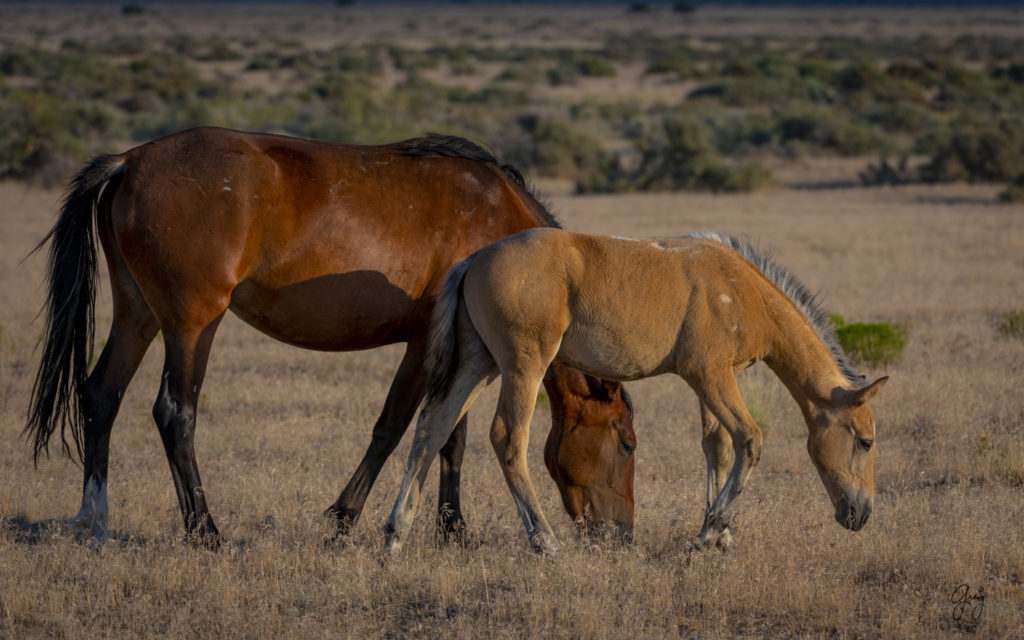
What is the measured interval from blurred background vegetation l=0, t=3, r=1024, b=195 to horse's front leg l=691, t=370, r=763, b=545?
816 cm

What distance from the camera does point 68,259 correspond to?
6.14 meters

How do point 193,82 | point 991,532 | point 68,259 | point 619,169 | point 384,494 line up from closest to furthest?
point 991,532 < point 68,259 < point 384,494 < point 619,169 < point 193,82

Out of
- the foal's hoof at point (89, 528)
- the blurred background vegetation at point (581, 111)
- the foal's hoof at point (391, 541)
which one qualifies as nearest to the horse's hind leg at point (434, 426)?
the foal's hoof at point (391, 541)

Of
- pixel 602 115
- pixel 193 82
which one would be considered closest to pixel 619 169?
pixel 602 115

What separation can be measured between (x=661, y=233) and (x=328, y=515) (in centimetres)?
1165

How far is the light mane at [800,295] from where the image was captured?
564cm

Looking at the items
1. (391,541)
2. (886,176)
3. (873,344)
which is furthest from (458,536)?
(886,176)

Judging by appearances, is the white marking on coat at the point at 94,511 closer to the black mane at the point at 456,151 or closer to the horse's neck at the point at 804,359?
the black mane at the point at 456,151

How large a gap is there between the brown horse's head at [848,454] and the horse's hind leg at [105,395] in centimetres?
356

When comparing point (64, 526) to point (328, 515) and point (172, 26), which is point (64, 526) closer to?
point (328, 515)

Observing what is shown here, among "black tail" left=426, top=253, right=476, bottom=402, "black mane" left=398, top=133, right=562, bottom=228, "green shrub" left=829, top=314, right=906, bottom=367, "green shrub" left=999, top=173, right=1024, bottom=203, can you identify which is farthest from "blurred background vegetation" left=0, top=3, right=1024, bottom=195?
"black tail" left=426, top=253, right=476, bottom=402

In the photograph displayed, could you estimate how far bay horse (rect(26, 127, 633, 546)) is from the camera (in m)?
5.71

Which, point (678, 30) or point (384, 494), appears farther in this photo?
point (678, 30)

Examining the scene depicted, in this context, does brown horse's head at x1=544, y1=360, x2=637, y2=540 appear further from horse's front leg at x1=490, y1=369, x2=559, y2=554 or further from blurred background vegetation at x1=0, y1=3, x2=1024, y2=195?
blurred background vegetation at x1=0, y1=3, x2=1024, y2=195
